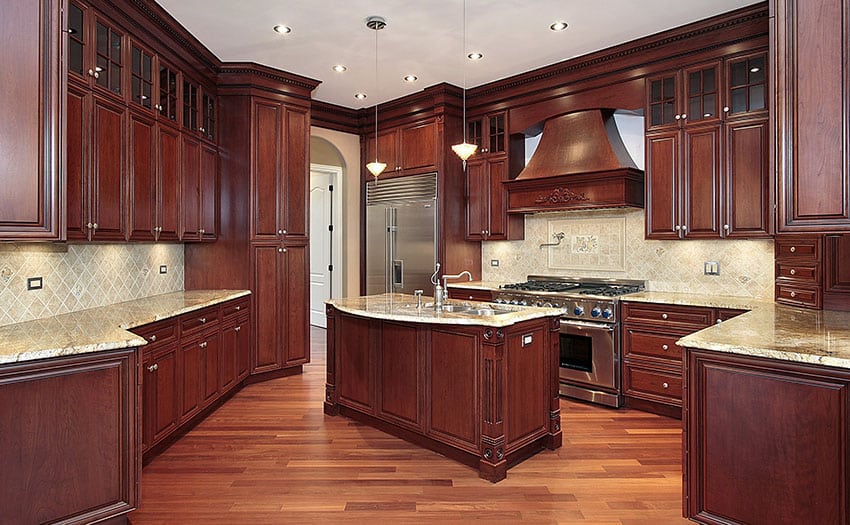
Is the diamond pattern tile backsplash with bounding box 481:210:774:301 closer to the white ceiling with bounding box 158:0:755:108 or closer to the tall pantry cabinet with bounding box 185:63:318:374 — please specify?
the white ceiling with bounding box 158:0:755:108

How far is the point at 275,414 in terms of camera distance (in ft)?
13.7

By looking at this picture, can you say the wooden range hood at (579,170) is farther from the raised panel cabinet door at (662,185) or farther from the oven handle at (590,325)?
the oven handle at (590,325)

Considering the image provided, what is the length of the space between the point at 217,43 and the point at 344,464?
3507 mm

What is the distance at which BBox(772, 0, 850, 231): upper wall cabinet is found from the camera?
219 cm

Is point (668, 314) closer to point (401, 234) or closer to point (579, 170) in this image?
point (579, 170)

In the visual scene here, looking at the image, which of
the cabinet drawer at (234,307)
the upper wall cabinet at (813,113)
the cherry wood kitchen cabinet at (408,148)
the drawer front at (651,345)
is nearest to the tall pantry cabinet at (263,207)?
the cabinet drawer at (234,307)

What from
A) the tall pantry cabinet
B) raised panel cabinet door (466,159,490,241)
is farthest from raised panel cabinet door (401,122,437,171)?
the tall pantry cabinet

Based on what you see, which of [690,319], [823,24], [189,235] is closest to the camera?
[823,24]

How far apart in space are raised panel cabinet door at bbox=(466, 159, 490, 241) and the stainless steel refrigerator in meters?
0.39

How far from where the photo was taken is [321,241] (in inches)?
307

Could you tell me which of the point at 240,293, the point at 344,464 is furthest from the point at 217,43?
the point at 344,464

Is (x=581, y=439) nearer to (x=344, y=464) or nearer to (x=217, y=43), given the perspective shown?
(x=344, y=464)

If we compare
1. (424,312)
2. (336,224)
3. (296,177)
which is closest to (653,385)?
(424,312)

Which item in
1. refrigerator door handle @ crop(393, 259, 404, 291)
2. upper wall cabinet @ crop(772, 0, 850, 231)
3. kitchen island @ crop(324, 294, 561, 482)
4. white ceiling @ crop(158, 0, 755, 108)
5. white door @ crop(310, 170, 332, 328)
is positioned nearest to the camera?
upper wall cabinet @ crop(772, 0, 850, 231)
